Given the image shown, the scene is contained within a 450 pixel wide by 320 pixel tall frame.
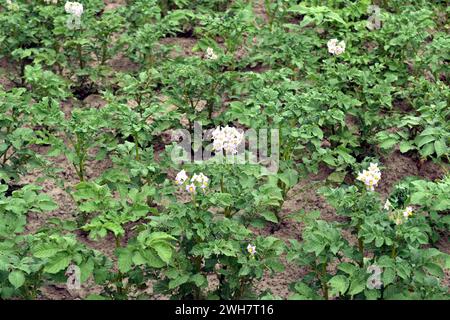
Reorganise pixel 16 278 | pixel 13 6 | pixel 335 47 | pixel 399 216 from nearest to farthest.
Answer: pixel 16 278 → pixel 399 216 → pixel 335 47 → pixel 13 6

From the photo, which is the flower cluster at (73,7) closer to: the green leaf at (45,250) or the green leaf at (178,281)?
the green leaf at (45,250)

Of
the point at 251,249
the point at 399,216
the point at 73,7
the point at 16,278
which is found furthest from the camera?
the point at 73,7

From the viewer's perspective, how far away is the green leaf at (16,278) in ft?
12.3

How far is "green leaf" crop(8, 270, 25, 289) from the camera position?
12.3ft

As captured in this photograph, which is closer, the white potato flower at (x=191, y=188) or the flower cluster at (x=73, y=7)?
the white potato flower at (x=191, y=188)

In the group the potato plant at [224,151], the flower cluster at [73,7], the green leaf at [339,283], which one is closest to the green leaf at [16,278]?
the potato plant at [224,151]

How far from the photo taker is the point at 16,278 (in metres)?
3.76

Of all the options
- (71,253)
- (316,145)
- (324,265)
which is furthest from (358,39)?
(71,253)

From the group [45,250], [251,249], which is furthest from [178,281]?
[45,250]

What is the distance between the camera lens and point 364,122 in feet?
17.3

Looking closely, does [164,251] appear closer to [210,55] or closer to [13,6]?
[210,55]

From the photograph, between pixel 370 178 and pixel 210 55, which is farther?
pixel 210 55

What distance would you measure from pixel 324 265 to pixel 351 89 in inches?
72.2

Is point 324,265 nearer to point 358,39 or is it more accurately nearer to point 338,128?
point 338,128
